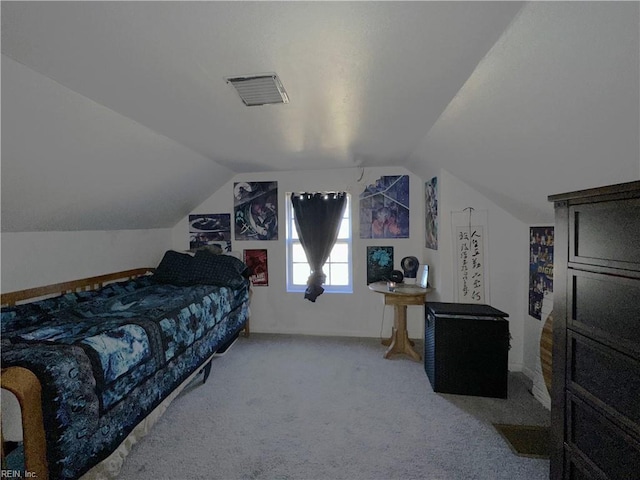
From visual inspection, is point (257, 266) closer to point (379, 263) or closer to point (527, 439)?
point (379, 263)

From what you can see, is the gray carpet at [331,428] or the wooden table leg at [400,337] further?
the wooden table leg at [400,337]


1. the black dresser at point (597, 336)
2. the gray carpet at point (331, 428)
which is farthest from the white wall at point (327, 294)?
the black dresser at point (597, 336)

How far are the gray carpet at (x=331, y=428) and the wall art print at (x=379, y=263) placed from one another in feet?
3.45

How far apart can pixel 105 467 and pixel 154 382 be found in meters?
0.43

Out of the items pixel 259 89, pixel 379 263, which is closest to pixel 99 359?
pixel 259 89

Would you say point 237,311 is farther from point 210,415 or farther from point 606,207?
point 606,207

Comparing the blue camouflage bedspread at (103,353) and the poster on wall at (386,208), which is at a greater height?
the poster on wall at (386,208)

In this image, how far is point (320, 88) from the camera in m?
1.55

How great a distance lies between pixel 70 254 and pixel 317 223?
96.4 inches

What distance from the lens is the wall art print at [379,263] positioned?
364cm

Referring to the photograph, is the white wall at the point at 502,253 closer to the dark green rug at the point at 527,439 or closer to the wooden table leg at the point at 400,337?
the wooden table leg at the point at 400,337

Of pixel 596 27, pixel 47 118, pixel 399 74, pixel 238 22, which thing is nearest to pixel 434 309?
pixel 399 74

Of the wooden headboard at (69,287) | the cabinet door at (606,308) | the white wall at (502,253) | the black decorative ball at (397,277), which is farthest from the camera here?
the black decorative ball at (397,277)

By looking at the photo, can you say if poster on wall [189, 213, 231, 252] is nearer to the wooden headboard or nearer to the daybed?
the wooden headboard
